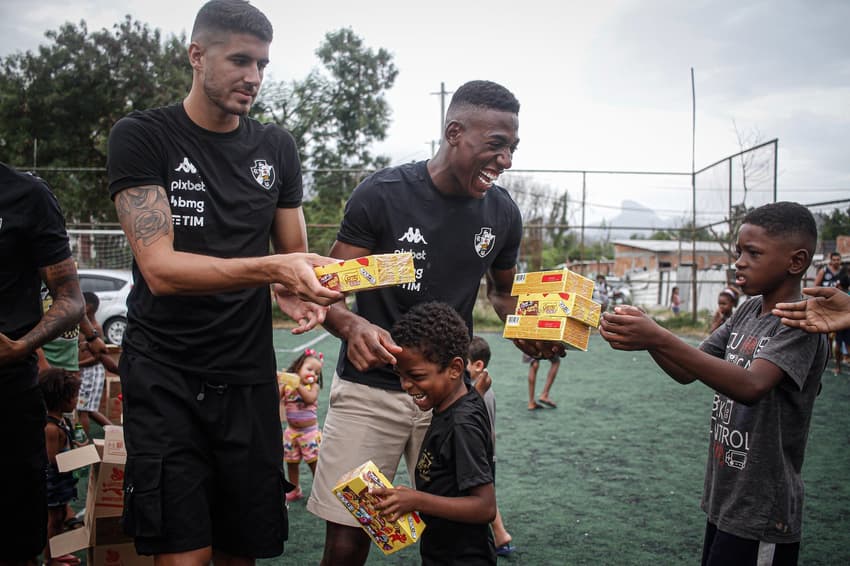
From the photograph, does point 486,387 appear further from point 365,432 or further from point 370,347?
point 370,347

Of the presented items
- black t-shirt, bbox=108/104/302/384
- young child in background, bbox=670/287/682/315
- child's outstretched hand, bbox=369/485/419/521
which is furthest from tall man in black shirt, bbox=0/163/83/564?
young child in background, bbox=670/287/682/315

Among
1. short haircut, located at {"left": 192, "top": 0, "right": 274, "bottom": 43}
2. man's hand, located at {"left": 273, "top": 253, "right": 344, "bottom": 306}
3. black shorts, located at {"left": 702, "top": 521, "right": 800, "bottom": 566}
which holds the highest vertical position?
short haircut, located at {"left": 192, "top": 0, "right": 274, "bottom": 43}

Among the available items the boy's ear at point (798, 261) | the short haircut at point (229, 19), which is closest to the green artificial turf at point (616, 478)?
the boy's ear at point (798, 261)

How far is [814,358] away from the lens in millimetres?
3012

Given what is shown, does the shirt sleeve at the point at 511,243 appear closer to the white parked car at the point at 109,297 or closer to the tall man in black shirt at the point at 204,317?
the tall man in black shirt at the point at 204,317

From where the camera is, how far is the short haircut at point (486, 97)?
337 cm

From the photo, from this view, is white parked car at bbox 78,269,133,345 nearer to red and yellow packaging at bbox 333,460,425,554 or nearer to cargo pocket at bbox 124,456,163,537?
cargo pocket at bbox 124,456,163,537

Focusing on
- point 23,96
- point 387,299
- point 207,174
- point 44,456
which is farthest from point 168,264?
point 23,96

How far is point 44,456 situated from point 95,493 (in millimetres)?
717

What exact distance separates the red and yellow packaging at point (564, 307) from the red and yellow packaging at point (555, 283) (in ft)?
0.12

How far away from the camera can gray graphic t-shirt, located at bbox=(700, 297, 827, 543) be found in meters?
2.93

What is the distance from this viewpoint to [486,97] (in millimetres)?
3379

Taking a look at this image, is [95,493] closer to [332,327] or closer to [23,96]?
[332,327]

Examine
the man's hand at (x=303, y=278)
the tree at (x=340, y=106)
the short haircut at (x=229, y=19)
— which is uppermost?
the tree at (x=340, y=106)
